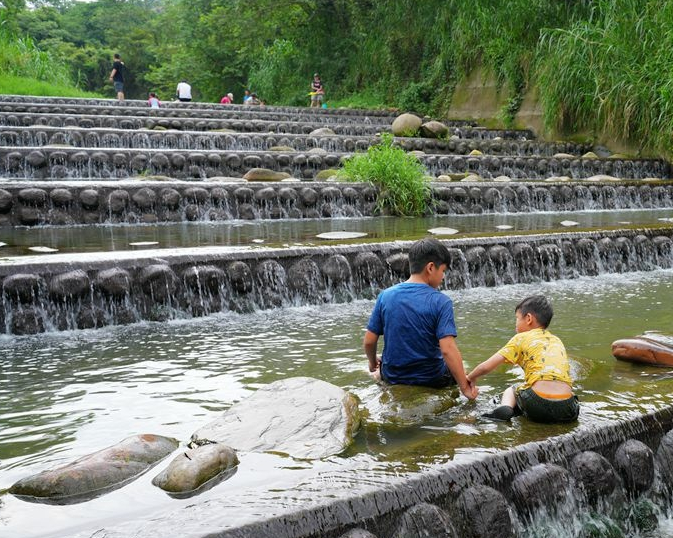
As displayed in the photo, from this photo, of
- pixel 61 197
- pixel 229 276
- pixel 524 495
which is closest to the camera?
pixel 524 495

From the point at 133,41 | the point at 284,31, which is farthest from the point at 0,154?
the point at 133,41

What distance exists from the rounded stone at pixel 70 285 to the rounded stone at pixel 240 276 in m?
1.04

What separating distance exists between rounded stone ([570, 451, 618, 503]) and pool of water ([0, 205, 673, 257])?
12.3 ft

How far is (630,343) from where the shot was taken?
154 inches

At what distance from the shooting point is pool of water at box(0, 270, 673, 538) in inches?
87.4

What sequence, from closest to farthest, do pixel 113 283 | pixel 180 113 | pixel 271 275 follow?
pixel 113 283 < pixel 271 275 < pixel 180 113

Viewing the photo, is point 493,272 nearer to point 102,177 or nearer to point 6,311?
point 6,311

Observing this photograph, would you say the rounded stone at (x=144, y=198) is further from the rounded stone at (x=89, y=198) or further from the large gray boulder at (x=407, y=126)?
the large gray boulder at (x=407, y=126)

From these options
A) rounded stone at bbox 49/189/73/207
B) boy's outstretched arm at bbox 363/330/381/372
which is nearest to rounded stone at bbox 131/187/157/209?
rounded stone at bbox 49/189/73/207

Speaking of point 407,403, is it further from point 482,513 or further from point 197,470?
point 197,470

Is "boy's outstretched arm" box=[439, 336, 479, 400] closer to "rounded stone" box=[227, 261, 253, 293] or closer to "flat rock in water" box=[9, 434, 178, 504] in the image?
"flat rock in water" box=[9, 434, 178, 504]

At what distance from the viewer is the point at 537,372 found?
3.02 m

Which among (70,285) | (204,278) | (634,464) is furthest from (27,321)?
(634,464)

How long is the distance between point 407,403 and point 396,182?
6.72 metres
